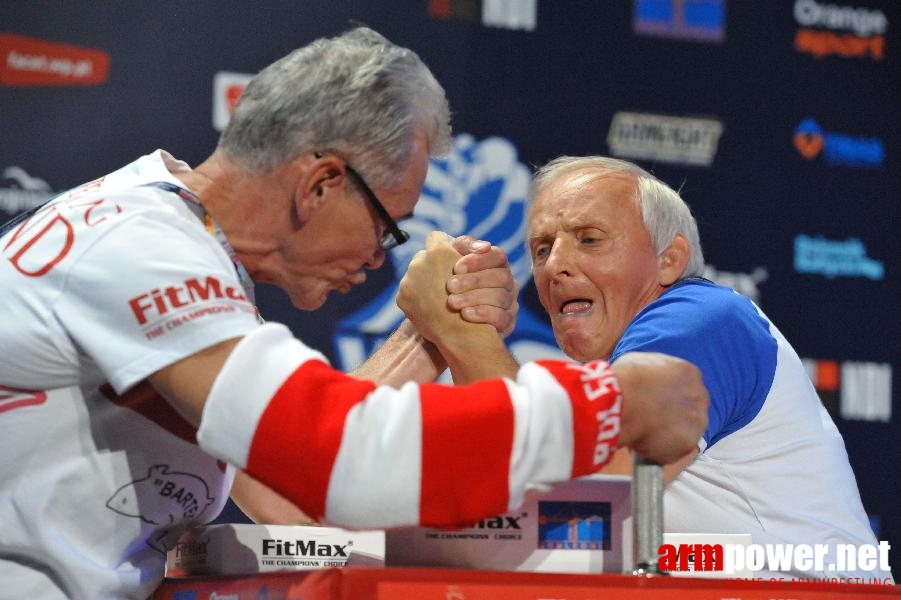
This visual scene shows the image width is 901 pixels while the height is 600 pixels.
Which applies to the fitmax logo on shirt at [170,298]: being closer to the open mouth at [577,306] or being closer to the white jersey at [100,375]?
the white jersey at [100,375]

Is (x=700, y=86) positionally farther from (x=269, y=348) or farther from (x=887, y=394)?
(x=269, y=348)

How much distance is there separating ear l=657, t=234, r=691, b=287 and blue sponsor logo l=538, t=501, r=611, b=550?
109 centimetres

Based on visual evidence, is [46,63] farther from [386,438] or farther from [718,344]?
[386,438]

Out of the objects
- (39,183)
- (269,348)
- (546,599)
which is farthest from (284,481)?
(39,183)

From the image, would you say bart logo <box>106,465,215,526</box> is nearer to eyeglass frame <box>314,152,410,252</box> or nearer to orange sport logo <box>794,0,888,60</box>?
eyeglass frame <box>314,152,410,252</box>

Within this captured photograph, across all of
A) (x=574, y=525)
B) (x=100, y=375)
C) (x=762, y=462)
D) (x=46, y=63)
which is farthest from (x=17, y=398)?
(x=46, y=63)

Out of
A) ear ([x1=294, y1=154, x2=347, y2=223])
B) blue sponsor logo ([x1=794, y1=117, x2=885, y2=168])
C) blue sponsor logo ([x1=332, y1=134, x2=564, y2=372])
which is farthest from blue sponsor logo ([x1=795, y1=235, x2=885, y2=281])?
ear ([x1=294, y1=154, x2=347, y2=223])

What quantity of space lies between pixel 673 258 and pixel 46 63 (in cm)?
205

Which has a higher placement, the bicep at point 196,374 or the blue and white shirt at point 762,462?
the bicep at point 196,374

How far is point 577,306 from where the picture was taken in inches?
90.7

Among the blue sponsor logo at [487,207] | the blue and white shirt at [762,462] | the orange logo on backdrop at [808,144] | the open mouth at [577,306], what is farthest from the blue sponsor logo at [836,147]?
the blue and white shirt at [762,462]

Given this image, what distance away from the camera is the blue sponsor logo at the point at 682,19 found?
3.86m

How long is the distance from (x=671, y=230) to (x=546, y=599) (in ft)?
4.25

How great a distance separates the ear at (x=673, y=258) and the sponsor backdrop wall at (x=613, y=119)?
1360 millimetres
